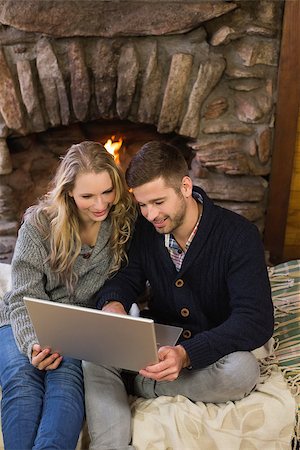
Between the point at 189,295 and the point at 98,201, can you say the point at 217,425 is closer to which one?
the point at 189,295

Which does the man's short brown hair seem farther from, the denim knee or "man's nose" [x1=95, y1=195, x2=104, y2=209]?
the denim knee

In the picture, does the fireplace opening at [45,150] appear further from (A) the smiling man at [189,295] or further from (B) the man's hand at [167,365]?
(B) the man's hand at [167,365]

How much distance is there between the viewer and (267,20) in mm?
1930

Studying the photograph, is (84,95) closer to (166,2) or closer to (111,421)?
(166,2)

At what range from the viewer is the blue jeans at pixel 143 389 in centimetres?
128

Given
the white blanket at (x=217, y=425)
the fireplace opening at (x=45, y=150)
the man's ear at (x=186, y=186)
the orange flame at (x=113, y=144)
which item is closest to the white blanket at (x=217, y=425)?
the white blanket at (x=217, y=425)

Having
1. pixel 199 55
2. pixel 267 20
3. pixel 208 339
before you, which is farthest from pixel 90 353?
pixel 267 20

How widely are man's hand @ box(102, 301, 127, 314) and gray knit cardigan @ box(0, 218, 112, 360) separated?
99 mm

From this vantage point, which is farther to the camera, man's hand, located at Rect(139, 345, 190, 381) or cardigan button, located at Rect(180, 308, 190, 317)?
cardigan button, located at Rect(180, 308, 190, 317)

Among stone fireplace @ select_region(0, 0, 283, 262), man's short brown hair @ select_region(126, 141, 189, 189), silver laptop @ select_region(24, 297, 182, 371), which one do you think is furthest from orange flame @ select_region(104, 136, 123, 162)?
silver laptop @ select_region(24, 297, 182, 371)

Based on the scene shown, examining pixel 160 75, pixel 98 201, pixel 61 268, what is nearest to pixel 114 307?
pixel 61 268

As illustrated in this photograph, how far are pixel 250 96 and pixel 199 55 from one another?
0.25m

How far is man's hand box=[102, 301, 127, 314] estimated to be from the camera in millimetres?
1431

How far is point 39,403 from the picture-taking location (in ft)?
4.21
